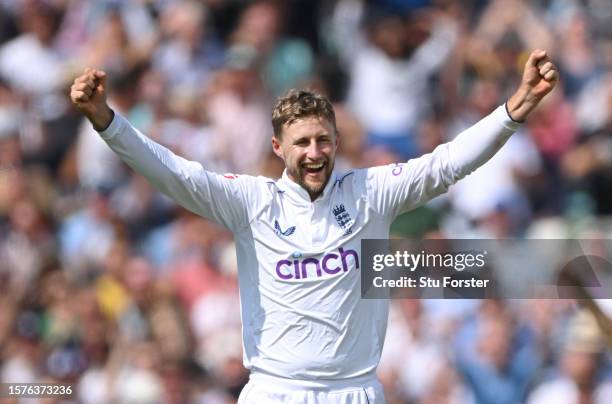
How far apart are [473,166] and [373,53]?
579 cm

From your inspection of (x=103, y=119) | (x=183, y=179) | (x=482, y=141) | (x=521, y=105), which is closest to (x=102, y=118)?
(x=103, y=119)

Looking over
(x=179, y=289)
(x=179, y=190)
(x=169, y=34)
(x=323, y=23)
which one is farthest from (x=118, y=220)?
(x=179, y=190)

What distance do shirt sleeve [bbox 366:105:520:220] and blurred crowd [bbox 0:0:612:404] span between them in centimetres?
362

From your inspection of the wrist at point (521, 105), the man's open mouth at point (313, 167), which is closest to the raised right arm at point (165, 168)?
the man's open mouth at point (313, 167)

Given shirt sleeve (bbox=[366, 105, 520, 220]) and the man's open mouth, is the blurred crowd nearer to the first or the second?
shirt sleeve (bbox=[366, 105, 520, 220])

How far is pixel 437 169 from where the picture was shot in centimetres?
550

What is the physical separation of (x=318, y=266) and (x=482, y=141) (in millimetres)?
Answer: 920

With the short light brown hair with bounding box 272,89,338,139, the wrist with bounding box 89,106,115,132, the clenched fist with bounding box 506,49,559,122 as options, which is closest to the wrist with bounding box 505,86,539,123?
the clenched fist with bounding box 506,49,559,122

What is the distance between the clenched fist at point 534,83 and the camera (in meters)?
5.24

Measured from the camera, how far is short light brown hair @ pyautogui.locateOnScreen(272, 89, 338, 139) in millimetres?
5516

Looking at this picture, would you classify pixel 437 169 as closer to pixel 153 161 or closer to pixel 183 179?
pixel 183 179

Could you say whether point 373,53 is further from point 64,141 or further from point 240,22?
point 64,141

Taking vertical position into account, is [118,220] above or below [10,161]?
below

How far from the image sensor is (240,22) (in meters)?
11.5
